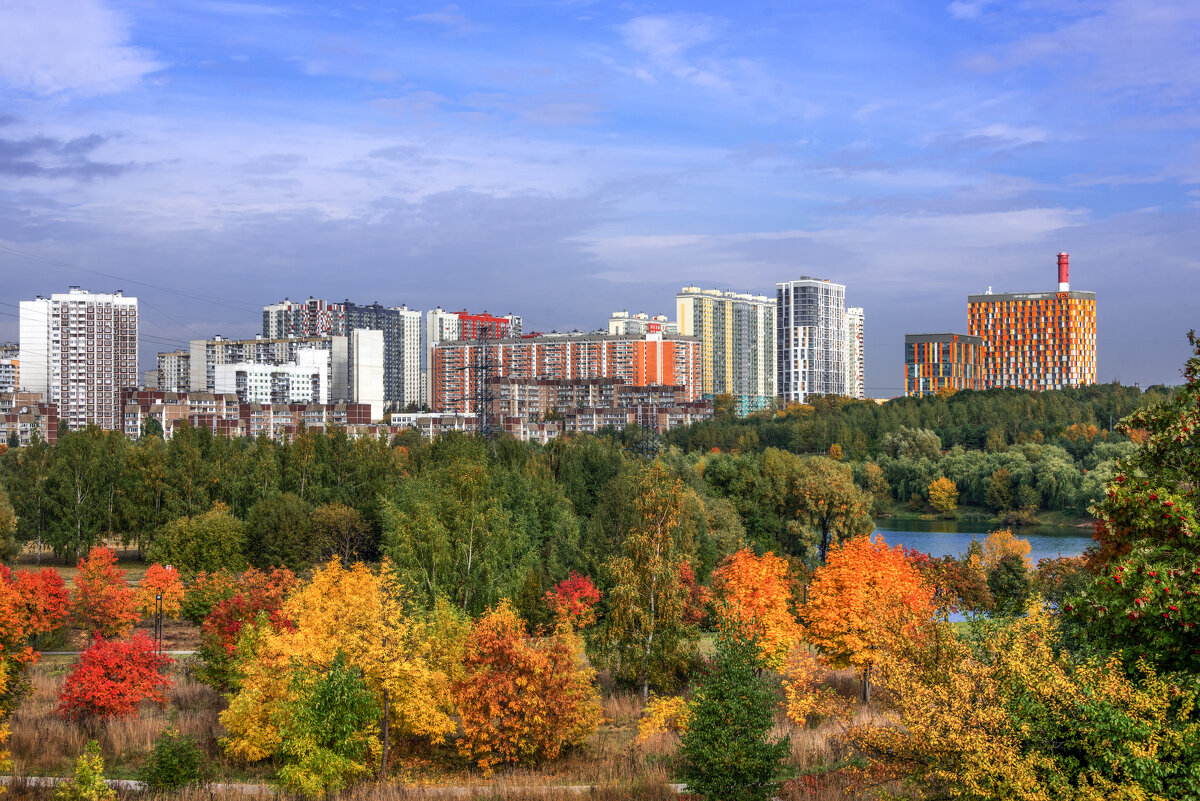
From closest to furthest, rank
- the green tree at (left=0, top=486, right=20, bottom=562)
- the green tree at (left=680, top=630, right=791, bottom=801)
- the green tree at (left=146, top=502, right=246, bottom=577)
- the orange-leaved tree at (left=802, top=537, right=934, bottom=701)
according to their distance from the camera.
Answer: the green tree at (left=680, top=630, right=791, bottom=801) < the orange-leaved tree at (left=802, top=537, right=934, bottom=701) < the green tree at (left=146, top=502, right=246, bottom=577) < the green tree at (left=0, top=486, right=20, bottom=562)

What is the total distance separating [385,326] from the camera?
172250mm

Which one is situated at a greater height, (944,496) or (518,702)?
(518,702)

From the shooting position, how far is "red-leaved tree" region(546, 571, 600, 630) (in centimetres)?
2823

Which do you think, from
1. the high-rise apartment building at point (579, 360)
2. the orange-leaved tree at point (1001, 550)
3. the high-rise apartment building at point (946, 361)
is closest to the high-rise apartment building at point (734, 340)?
the high-rise apartment building at point (579, 360)

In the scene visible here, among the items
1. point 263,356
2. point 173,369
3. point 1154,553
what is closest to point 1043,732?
point 1154,553

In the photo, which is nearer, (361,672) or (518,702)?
(361,672)

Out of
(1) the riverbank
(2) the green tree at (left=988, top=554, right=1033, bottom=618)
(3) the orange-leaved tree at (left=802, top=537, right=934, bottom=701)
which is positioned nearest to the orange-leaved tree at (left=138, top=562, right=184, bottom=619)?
(3) the orange-leaved tree at (left=802, top=537, right=934, bottom=701)

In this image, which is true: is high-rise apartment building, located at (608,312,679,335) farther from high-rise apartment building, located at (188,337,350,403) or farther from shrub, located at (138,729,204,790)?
shrub, located at (138,729,204,790)

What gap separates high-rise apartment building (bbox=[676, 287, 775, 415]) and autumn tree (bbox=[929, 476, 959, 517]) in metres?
68.9

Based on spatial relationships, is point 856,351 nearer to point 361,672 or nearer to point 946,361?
point 946,361

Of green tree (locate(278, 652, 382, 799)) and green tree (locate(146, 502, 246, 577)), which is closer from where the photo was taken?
green tree (locate(278, 652, 382, 799))

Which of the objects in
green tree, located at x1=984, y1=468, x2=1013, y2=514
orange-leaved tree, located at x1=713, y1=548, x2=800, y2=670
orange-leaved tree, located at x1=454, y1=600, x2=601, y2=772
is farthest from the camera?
green tree, located at x1=984, y1=468, x2=1013, y2=514

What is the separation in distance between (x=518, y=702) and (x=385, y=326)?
15830 cm

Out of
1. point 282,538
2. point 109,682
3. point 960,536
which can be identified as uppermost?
point 282,538
